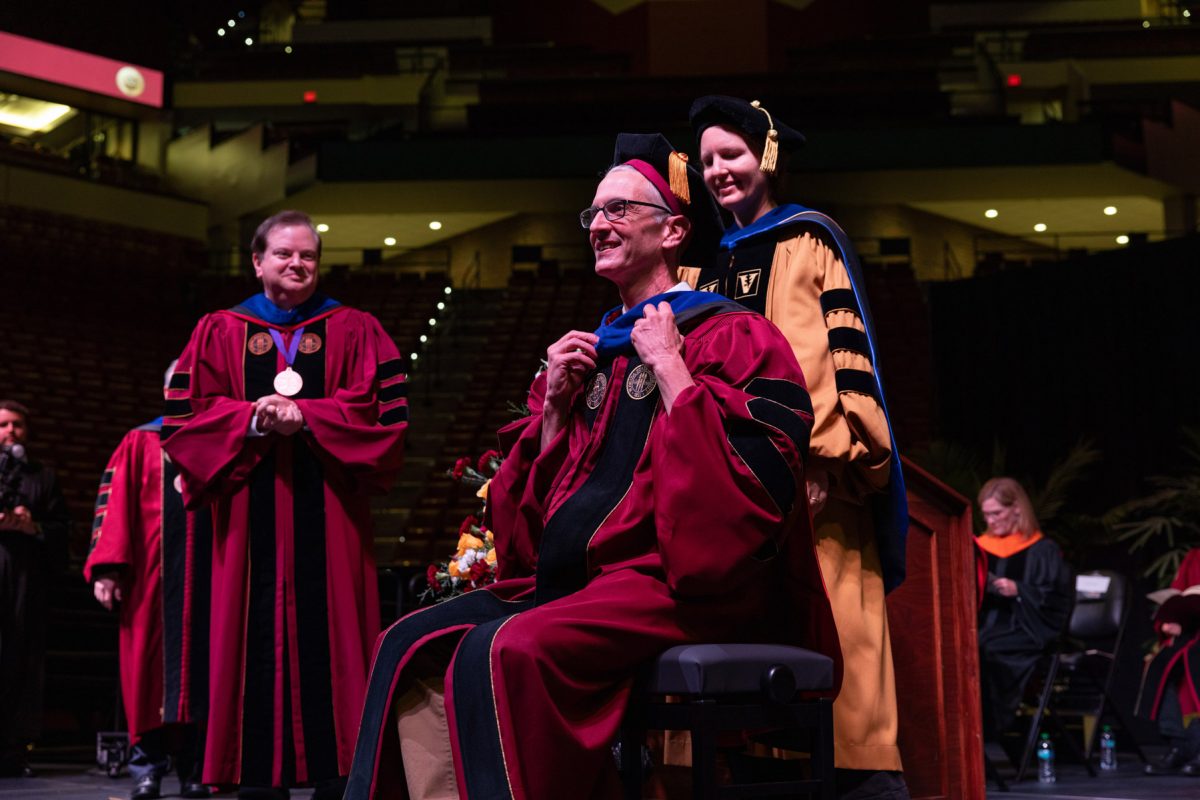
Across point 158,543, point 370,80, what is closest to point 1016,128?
point 370,80

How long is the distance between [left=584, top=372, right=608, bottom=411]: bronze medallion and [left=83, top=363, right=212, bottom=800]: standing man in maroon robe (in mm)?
1904

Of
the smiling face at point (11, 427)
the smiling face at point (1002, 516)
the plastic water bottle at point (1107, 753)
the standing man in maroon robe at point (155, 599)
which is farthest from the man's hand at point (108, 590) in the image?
the plastic water bottle at point (1107, 753)

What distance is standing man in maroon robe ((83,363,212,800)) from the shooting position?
410 cm

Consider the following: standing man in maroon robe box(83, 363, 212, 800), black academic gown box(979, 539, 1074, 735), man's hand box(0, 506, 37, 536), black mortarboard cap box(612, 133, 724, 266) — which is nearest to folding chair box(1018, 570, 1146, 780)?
black academic gown box(979, 539, 1074, 735)

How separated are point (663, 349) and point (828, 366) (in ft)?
2.13

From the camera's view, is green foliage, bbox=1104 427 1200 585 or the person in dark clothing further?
green foliage, bbox=1104 427 1200 585

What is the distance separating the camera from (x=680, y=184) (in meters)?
2.73

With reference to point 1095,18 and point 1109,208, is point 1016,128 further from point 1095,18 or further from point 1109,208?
point 1095,18

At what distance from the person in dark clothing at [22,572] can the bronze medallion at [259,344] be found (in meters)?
2.37

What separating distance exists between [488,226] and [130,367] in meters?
7.22

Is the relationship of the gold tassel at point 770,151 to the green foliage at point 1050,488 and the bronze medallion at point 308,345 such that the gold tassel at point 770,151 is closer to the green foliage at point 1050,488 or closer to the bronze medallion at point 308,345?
the bronze medallion at point 308,345

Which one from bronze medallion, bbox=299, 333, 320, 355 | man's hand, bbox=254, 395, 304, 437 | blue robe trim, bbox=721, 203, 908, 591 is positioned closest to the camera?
blue robe trim, bbox=721, 203, 908, 591

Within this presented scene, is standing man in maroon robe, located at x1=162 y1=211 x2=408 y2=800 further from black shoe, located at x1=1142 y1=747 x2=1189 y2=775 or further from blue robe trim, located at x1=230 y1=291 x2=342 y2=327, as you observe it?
black shoe, located at x1=1142 y1=747 x2=1189 y2=775

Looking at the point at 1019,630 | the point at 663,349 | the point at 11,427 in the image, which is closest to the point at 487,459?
the point at 663,349
